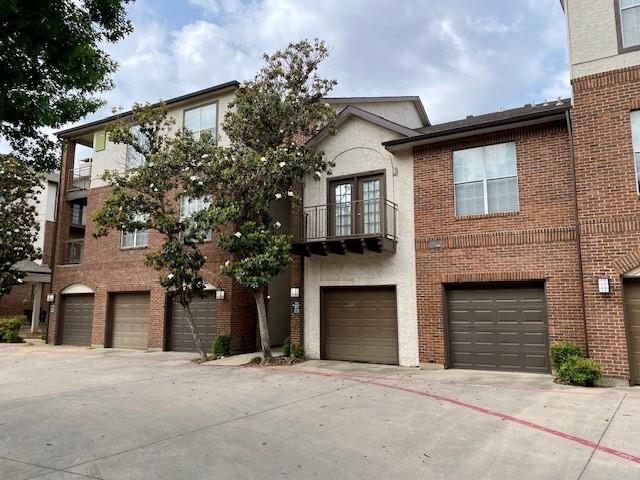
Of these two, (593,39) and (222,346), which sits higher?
(593,39)

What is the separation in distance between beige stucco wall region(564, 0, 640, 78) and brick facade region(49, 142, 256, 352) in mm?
11388

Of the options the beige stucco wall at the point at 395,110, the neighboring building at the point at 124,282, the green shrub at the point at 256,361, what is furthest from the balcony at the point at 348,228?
the beige stucco wall at the point at 395,110

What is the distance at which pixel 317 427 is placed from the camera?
679 cm

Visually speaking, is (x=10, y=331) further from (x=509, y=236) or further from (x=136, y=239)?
(x=509, y=236)

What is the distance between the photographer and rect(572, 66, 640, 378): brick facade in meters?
9.71

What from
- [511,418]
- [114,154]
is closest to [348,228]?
[511,418]

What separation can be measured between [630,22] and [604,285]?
546cm

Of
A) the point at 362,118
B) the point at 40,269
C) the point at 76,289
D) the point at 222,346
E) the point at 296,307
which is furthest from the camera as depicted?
the point at 40,269

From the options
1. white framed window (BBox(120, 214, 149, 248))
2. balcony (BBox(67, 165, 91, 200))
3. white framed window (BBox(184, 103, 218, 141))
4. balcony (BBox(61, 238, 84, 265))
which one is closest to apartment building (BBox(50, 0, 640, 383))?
white framed window (BBox(184, 103, 218, 141))

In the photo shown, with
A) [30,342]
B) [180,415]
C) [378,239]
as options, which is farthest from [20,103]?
[30,342]

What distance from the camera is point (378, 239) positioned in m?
12.2

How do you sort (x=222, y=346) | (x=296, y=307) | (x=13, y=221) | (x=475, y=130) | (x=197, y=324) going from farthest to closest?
(x=13, y=221)
(x=197, y=324)
(x=222, y=346)
(x=296, y=307)
(x=475, y=130)

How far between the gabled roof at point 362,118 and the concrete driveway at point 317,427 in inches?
248

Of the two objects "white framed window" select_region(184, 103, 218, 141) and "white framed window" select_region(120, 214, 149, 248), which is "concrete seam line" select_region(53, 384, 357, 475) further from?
"white framed window" select_region(120, 214, 149, 248)
